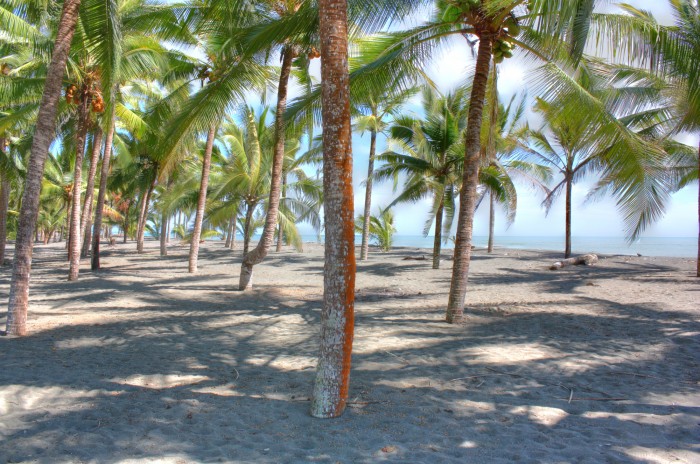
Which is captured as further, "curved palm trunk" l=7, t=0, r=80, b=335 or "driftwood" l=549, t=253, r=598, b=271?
"driftwood" l=549, t=253, r=598, b=271

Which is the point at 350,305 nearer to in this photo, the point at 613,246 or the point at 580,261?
the point at 580,261

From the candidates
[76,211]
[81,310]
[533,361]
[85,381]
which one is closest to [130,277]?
[76,211]

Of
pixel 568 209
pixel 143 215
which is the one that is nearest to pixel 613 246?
pixel 568 209

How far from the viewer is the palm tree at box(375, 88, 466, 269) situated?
13.9 metres

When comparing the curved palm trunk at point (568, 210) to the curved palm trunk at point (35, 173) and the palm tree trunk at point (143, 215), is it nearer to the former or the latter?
the curved palm trunk at point (35, 173)

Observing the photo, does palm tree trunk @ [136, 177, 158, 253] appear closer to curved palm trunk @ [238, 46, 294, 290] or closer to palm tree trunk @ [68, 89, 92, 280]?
palm tree trunk @ [68, 89, 92, 280]

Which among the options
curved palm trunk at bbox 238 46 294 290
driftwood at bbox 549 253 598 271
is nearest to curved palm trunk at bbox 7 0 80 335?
curved palm trunk at bbox 238 46 294 290

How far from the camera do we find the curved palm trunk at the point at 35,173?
5957 mm

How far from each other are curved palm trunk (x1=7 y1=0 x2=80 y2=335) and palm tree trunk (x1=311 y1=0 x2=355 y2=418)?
4487 mm

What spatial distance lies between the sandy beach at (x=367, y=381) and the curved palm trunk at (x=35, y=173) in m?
0.55

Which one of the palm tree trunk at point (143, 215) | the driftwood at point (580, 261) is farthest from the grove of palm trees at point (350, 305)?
the palm tree trunk at point (143, 215)

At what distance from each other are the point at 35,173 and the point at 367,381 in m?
5.20

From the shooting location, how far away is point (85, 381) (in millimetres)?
4551

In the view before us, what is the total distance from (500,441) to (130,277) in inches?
496
